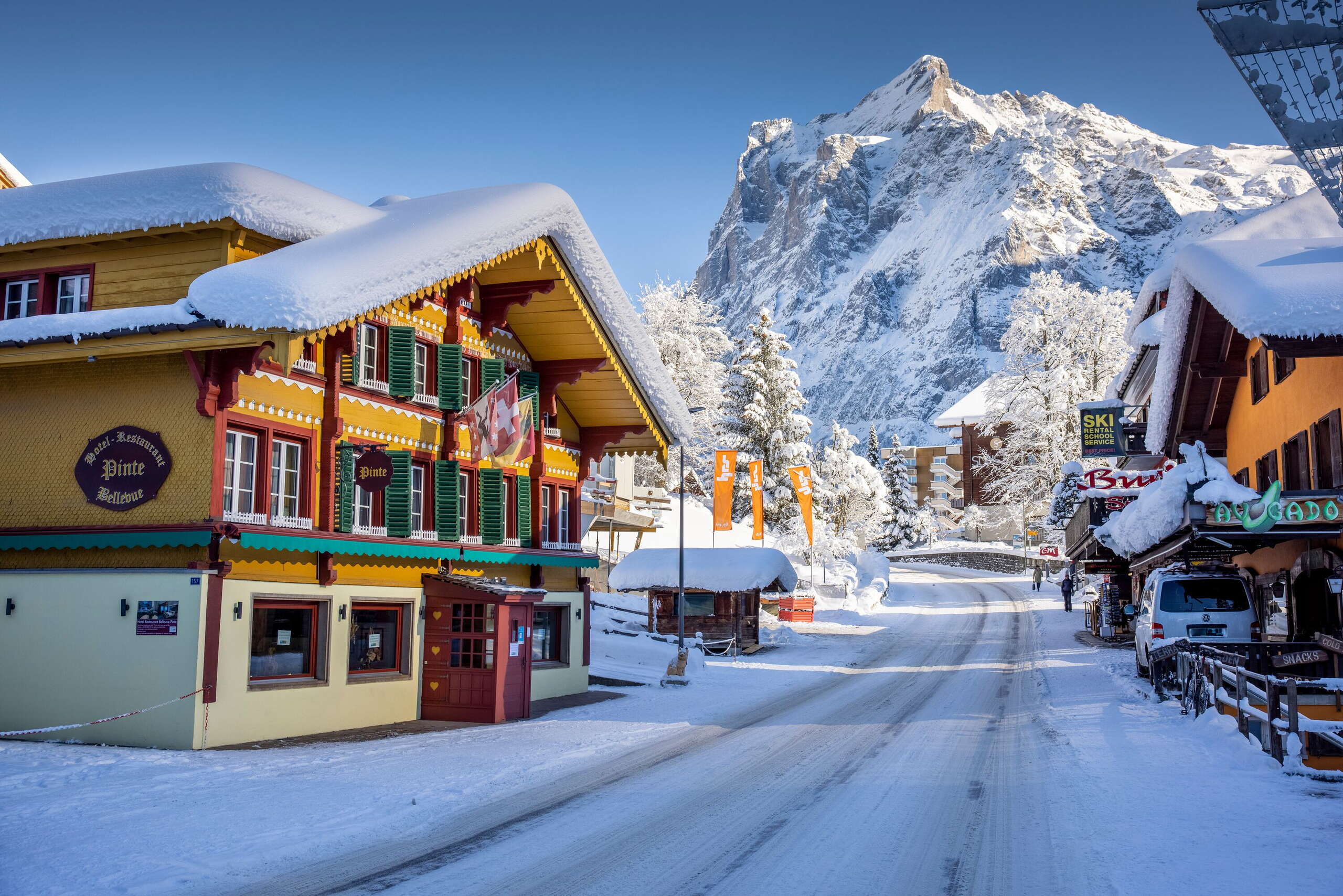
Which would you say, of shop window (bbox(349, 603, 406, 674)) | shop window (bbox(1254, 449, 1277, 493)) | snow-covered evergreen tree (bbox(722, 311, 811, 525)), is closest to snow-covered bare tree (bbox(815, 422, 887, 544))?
snow-covered evergreen tree (bbox(722, 311, 811, 525))

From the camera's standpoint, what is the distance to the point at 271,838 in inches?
360

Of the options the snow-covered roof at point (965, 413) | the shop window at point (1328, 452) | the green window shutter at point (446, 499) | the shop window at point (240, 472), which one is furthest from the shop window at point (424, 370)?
the snow-covered roof at point (965, 413)

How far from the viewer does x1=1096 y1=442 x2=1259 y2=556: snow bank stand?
59.6 ft

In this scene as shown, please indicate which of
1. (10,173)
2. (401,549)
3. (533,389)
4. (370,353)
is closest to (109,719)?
(401,549)

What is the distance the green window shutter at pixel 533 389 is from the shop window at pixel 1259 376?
1572 centimetres

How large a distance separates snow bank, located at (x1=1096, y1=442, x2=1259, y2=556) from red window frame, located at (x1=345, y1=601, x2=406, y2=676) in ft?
47.5

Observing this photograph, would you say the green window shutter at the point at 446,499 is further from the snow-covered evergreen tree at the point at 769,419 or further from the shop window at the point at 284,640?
the snow-covered evergreen tree at the point at 769,419

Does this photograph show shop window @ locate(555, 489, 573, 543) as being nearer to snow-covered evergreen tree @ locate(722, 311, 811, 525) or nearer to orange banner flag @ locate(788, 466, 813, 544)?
orange banner flag @ locate(788, 466, 813, 544)

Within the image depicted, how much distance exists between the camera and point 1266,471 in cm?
2312

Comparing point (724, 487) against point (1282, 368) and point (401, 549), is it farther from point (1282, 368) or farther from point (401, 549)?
point (401, 549)

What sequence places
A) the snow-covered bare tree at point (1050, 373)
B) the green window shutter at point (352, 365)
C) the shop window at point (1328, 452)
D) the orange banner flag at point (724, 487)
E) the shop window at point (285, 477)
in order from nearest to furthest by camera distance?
the shop window at point (285, 477) < the green window shutter at point (352, 365) < the shop window at point (1328, 452) < the orange banner flag at point (724, 487) < the snow-covered bare tree at point (1050, 373)

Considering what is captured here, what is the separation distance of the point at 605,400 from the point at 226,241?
10458 mm

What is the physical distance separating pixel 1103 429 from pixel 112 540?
27.0 meters

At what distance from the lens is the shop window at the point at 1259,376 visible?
2228 cm
